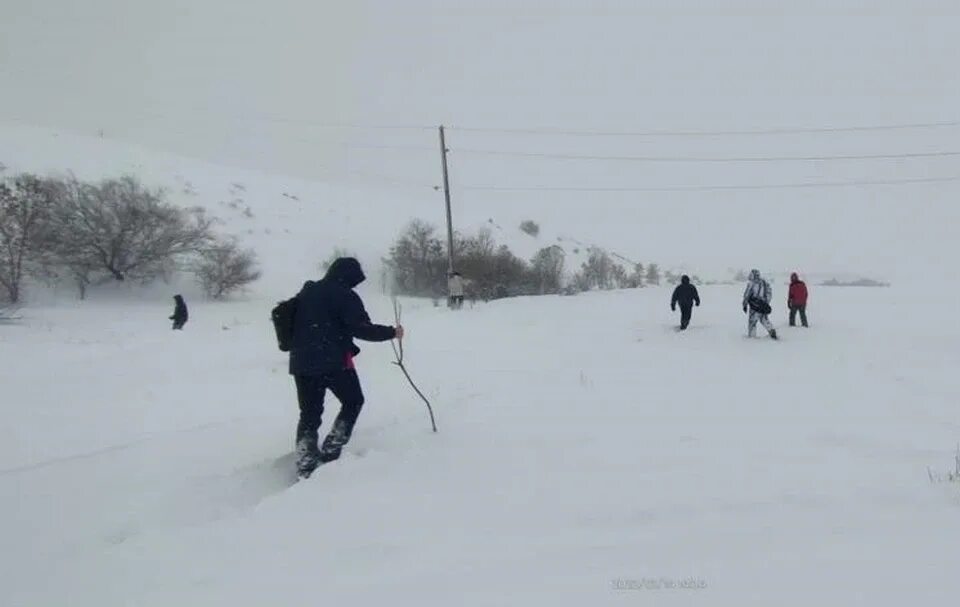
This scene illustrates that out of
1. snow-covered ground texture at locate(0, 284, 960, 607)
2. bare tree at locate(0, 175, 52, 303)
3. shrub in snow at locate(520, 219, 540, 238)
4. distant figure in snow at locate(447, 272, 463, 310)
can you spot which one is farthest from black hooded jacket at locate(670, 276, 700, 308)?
shrub in snow at locate(520, 219, 540, 238)

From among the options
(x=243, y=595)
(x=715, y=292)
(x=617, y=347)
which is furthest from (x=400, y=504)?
(x=715, y=292)

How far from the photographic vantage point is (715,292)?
2655cm

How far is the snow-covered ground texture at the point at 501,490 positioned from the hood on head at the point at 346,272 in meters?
1.51

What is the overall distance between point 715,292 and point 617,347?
15.7 meters

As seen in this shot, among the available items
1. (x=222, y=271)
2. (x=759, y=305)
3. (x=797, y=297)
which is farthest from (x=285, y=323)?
(x=222, y=271)

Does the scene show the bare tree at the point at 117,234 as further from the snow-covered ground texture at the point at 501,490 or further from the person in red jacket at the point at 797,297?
the person in red jacket at the point at 797,297

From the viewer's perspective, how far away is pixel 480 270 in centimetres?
3062

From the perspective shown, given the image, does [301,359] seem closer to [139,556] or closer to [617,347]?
[139,556]

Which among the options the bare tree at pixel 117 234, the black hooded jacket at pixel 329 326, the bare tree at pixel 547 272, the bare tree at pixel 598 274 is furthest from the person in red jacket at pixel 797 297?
the bare tree at pixel 117 234

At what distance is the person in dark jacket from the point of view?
16.7ft

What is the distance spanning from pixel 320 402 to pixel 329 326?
0.68m

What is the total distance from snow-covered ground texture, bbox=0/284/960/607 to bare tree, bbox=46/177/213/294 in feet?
62.9

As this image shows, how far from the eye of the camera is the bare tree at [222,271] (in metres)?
28.7

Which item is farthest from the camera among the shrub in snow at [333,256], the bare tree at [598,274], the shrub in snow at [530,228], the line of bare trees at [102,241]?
the shrub in snow at [530,228]
